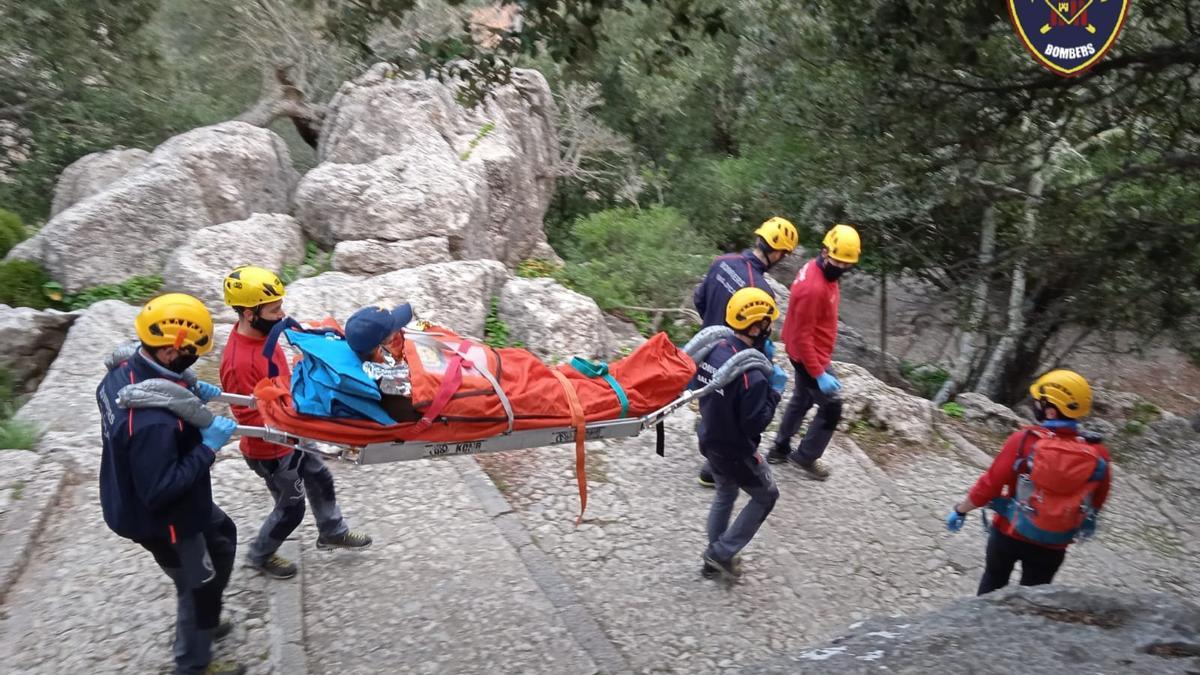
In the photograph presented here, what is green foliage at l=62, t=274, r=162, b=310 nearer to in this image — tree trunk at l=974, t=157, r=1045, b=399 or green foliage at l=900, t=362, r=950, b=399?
tree trunk at l=974, t=157, r=1045, b=399

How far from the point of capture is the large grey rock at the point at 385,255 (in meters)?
9.08

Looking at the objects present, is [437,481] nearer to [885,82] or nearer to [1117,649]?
[1117,649]

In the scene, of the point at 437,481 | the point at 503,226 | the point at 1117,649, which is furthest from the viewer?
the point at 503,226

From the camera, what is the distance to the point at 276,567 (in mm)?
4598

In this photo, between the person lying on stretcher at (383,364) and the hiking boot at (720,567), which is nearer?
the person lying on stretcher at (383,364)

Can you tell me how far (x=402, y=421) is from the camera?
3678mm

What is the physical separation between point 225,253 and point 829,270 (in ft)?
21.2

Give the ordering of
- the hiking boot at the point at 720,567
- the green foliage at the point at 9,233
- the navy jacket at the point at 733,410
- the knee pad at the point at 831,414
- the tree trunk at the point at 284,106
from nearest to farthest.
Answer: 1. the navy jacket at the point at 733,410
2. the hiking boot at the point at 720,567
3. the knee pad at the point at 831,414
4. the green foliage at the point at 9,233
5. the tree trunk at the point at 284,106

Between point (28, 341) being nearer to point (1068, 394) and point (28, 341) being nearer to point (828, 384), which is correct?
point (828, 384)

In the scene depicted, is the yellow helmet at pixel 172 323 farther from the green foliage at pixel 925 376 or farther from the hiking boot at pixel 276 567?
the green foliage at pixel 925 376

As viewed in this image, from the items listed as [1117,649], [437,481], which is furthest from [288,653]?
[1117,649]

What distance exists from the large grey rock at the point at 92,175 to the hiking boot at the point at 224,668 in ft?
30.0

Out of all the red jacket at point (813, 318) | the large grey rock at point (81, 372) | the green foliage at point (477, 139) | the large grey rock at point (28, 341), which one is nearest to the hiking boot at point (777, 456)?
the red jacket at point (813, 318)

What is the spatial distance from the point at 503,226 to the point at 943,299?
246 inches
